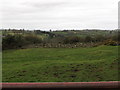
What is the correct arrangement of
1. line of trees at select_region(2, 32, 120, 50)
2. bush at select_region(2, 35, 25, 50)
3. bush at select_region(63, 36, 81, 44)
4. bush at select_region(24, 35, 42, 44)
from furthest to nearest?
bush at select_region(24, 35, 42, 44) → bush at select_region(63, 36, 81, 44) → line of trees at select_region(2, 32, 120, 50) → bush at select_region(2, 35, 25, 50)

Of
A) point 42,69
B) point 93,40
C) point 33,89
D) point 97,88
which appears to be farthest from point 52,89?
point 93,40

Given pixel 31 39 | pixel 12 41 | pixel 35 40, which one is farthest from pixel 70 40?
pixel 12 41

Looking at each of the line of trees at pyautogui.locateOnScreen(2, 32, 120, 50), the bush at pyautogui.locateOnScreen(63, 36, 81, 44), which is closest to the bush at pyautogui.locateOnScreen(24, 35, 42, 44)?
the line of trees at pyautogui.locateOnScreen(2, 32, 120, 50)

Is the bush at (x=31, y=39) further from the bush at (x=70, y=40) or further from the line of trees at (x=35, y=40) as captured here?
the bush at (x=70, y=40)

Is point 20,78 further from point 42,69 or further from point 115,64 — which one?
point 115,64

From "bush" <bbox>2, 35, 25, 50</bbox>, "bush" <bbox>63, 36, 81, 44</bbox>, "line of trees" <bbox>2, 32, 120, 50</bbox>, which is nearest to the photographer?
"bush" <bbox>2, 35, 25, 50</bbox>

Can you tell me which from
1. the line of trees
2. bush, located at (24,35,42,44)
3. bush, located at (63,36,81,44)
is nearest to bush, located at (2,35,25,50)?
the line of trees

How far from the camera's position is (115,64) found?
30.1 ft

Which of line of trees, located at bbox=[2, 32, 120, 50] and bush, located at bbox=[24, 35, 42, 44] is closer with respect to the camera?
line of trees, located at bbox=[2, 32, 120, 50]

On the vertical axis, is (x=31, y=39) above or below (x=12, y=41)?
above

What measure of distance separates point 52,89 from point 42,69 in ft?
24.4

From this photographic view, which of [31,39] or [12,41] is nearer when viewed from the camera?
[12,41]

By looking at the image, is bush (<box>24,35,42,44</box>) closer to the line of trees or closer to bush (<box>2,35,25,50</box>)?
the line of trees

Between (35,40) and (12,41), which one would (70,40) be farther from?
(12,41)
